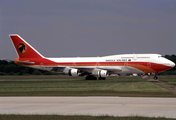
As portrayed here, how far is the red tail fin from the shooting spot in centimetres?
5619

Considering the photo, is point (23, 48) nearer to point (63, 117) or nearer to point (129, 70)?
point (129, 70)

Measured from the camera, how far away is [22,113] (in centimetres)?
1473

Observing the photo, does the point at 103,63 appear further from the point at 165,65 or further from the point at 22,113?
the point at 22,113

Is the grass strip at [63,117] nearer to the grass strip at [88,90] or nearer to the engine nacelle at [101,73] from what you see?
the grass strip at [88,90]

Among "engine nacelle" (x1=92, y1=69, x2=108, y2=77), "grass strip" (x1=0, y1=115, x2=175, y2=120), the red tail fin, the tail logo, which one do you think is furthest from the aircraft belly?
"grass strip" (x1=0, y1=115, x2=175, y2=120)

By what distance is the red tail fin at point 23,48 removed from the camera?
5619 cm

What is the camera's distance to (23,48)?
56562mm

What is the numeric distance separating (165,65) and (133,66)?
5380 millimetres

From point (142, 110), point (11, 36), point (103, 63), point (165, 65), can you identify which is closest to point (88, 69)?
point (103, 63)

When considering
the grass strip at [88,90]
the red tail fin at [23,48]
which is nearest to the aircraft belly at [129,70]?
the grass strip at [88,90]

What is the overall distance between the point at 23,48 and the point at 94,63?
48.4ft

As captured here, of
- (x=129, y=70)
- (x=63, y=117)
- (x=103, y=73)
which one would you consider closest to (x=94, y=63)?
(x=103, y=73)

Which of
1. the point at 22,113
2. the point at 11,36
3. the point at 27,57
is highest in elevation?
the point at 11,36

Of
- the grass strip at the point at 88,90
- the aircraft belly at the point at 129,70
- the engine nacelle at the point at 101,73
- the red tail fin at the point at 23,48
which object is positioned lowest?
the grass strip at the point at 88,90
